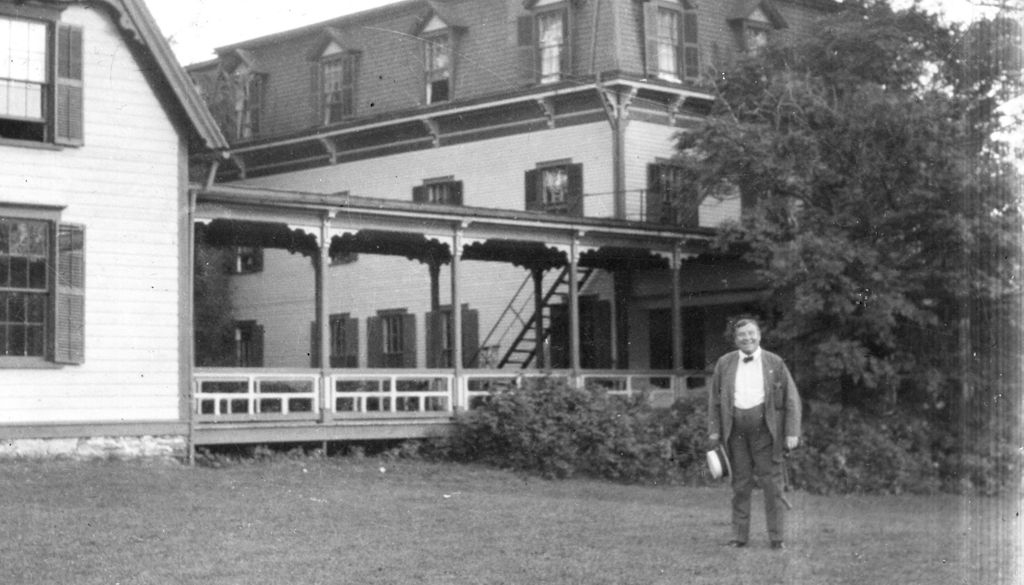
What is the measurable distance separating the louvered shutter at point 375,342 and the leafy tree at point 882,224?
11.6m

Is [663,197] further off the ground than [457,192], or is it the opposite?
[457,192]

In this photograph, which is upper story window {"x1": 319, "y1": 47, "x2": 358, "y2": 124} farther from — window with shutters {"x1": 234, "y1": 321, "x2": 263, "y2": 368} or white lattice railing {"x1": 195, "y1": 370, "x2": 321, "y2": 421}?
white lattice railing {"x1": 195, "y1": 370, "x2": 321, "y2": 421}

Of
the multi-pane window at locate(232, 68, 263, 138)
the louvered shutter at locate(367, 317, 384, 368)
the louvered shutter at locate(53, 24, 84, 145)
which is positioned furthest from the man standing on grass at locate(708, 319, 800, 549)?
the multi-pane window at locate(232, 68, 263, 138)

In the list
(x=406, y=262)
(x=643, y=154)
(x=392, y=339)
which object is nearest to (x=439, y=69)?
(x=406, y=262)

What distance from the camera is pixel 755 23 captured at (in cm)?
3753

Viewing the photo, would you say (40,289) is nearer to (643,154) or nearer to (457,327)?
(457,327)

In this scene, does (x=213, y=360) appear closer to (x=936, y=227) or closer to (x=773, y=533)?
(x=936, y=227)

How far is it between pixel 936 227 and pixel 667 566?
14834mm

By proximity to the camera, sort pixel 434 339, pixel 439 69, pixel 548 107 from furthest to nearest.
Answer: pixel 439 69 < pixel 548 107 < pixel 434 339

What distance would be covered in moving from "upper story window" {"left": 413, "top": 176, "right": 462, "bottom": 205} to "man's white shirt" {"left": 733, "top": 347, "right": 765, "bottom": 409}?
74.1 ft

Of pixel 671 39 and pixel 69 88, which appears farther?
pixel 671 39

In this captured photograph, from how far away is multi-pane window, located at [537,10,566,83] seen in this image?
3512 centimetres

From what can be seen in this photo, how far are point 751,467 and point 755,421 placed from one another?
17.0 inches

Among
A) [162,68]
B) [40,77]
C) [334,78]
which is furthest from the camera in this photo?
[334,78]
